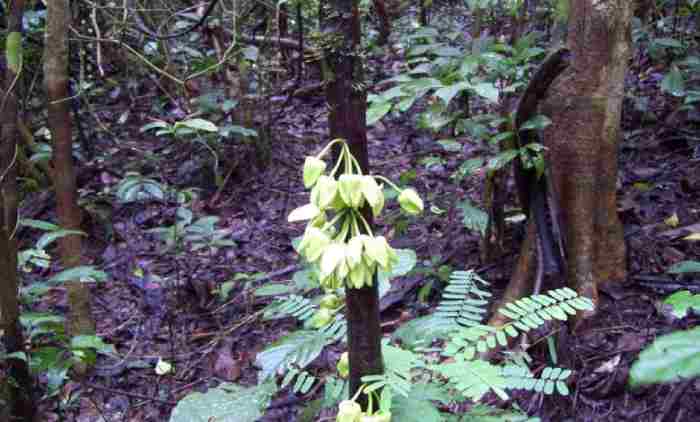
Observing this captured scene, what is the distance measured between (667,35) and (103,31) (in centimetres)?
Result: 528

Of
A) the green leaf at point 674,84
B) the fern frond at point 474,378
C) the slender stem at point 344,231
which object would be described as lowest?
the fern frond at point 474,378

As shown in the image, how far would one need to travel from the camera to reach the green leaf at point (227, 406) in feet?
5.71

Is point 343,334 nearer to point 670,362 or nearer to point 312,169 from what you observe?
point 312,169

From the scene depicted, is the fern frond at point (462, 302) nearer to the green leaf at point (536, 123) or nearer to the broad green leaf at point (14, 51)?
the green leaf at point (536, 123)

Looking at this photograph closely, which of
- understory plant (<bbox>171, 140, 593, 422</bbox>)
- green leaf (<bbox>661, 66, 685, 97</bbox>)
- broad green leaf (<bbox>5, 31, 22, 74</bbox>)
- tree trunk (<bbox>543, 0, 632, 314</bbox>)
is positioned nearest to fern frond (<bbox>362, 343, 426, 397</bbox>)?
understory plant (<bbox>171, 140, 593, 422</bbox>)

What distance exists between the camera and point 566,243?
2932 mm

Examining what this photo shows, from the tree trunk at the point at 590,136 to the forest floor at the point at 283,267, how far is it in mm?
222

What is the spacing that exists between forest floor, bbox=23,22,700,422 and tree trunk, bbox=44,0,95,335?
457 mm

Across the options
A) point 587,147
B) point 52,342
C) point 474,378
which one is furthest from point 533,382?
point 52,342

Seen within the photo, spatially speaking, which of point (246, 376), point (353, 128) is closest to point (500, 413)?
point (353, 128)

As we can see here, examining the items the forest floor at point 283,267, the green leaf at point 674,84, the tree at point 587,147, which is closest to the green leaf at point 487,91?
the tree at point 587,147

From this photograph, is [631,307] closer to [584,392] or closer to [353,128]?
[584,392]

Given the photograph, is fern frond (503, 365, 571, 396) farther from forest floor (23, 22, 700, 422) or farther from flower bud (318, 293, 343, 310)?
forest floor (23, 22, 700, 422)

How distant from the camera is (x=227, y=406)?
180 centimetres
